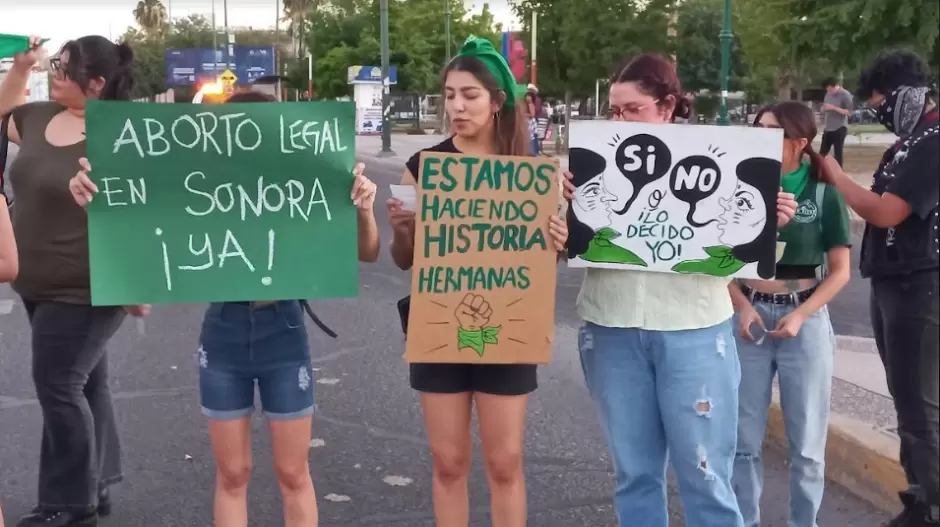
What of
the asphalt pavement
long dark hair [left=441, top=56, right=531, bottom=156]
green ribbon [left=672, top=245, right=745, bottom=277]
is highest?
long dark hair [left=441, top=56, right=531, bottom=156]

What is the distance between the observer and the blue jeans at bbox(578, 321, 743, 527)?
313cm

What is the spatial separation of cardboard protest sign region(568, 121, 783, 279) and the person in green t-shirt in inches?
20.0

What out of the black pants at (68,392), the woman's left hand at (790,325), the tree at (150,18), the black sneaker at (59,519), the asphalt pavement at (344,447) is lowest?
the asphalt pavement at (344,447)

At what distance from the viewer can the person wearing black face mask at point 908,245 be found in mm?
3391

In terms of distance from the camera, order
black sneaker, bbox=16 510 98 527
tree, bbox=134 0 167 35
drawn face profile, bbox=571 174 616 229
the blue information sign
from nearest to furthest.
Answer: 1. drawn face profile, bbox=571 174 616 229
2. black sneaker, bbox=16 510 98 527
3. the blue information sign
4. tree, bbox=134 0 167 35

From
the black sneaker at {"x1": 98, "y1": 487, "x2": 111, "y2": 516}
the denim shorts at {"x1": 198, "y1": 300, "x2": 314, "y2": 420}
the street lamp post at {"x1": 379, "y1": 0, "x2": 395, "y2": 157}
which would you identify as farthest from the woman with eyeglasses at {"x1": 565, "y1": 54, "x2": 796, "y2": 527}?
the street lamp post at {"x1": 379, "y1": 0, "x2": 395, "y2": 157}

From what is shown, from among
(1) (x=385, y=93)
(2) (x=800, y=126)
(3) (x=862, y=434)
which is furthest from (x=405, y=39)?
(2) (x=800, y=126)

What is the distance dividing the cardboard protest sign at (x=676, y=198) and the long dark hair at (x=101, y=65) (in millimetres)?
1765

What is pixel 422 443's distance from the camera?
17.2ft

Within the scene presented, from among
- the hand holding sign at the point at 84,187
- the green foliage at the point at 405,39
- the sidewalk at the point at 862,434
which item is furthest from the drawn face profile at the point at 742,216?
the green foliage at the point at 405,39

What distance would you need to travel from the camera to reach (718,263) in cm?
320

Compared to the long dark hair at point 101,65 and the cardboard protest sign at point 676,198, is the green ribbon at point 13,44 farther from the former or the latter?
the cardboard protest sign at point 676,198

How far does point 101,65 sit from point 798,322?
2.67 meters

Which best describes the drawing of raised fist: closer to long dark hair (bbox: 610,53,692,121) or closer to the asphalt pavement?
long dark hair (bbox: 610,53,692,121)
